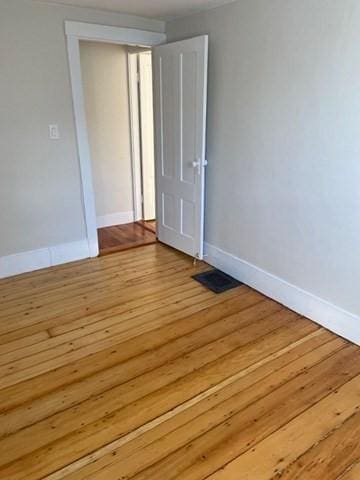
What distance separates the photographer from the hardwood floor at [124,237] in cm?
401

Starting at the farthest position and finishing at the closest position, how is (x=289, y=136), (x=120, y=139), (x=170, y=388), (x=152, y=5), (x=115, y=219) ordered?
(x=115, y=219), (x=120, y=139), (x=152, y=5), (x=289, y=136), (x=170, y=388)

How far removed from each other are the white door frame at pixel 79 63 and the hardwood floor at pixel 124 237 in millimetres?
320

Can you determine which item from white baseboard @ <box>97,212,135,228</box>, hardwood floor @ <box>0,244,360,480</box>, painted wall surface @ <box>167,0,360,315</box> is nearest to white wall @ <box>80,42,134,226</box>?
white baseboard @ <box>97,212,135,228</box>

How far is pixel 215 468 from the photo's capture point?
5.13 feet

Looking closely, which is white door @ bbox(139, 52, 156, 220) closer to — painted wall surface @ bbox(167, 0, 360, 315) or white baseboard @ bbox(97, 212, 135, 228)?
white baseboard @ bbox(97, 212, 135, 228)

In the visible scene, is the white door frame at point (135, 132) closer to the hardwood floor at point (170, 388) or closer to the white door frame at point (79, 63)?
the white door frame at point (79, 63)

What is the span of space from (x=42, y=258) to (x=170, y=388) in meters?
2.06

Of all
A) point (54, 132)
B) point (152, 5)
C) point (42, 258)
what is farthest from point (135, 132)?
point (42, 258)

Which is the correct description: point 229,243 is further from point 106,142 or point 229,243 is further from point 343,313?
point 106,142

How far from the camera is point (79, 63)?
10.5ft

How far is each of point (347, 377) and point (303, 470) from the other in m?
0.72

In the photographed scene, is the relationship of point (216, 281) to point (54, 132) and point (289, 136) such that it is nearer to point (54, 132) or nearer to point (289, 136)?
point (289, 136)

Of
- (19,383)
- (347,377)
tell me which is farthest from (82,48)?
(347,377)

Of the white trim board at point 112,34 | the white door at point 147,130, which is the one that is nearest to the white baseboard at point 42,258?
the white door at point 147,130
